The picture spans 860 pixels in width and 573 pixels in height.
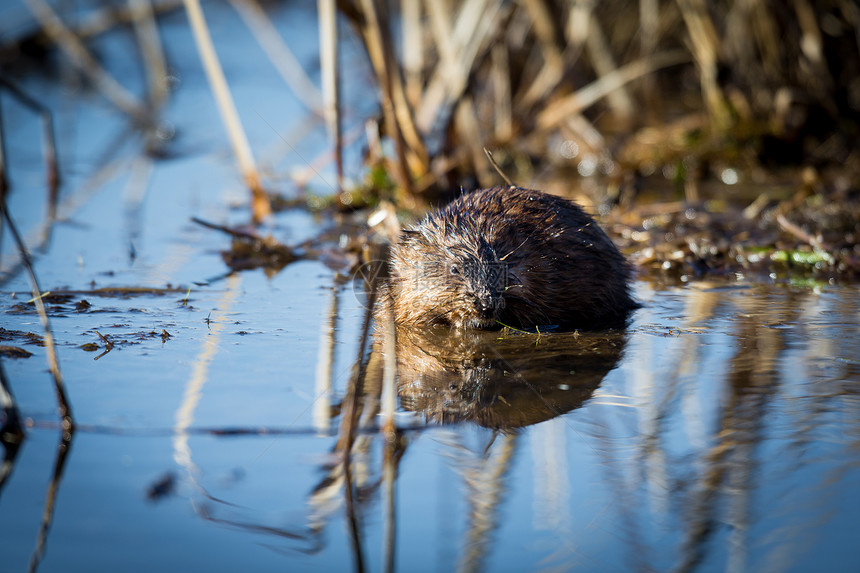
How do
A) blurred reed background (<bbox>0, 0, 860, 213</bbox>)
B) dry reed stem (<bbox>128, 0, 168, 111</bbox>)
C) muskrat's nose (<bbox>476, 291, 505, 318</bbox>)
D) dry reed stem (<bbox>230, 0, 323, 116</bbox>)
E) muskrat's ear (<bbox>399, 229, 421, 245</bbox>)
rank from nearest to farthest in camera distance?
muskrat's nose (<bbox>476, 291, 505, 318</bbox>) < muskrat's ear (<bbox>399, 229, 421, 245</bbox>) < blurred reed background (<bbox>0, 0, 860, 213</bbox>) < dry reed stem (<bbox>230, 0, 323, 116</bbox>) < dry reed stem (<bbox>128, 0, 168, 111</bbox>)

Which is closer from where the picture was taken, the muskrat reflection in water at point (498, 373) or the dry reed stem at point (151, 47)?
the muskrat reflection in water at point (498, 373)

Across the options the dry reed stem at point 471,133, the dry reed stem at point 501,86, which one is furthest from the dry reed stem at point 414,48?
the dry reed stem at point 501,86

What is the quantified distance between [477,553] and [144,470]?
98 cm

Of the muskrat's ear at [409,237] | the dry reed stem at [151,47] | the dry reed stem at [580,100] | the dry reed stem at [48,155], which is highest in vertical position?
the dry reed stem at [151,47]

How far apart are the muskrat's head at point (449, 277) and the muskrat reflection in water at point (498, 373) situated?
0.10m

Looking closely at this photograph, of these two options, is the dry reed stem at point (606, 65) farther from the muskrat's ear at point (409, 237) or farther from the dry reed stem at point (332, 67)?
the muskrat's ear at point (409, 237)

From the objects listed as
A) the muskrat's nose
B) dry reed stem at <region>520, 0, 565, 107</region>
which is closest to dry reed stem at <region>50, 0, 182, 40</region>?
dry reed stem at <region>520, 0, 565, 107</region>

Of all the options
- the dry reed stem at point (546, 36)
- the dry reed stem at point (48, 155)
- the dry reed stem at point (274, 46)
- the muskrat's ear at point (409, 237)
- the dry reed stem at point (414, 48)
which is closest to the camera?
the muskrat's ear at point (409, 237)

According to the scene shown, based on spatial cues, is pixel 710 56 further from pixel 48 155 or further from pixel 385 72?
pixel 48 155

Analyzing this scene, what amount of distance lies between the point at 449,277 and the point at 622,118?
5.74 metres

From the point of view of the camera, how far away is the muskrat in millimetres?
4074

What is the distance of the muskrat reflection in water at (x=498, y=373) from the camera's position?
307cm

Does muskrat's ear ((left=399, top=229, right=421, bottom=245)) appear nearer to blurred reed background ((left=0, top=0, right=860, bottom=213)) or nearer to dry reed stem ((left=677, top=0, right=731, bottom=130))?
blurred reed background ((left=0, top=0, right=860, bottom=213))

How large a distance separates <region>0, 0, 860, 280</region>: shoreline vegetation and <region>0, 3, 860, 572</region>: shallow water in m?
1.25
